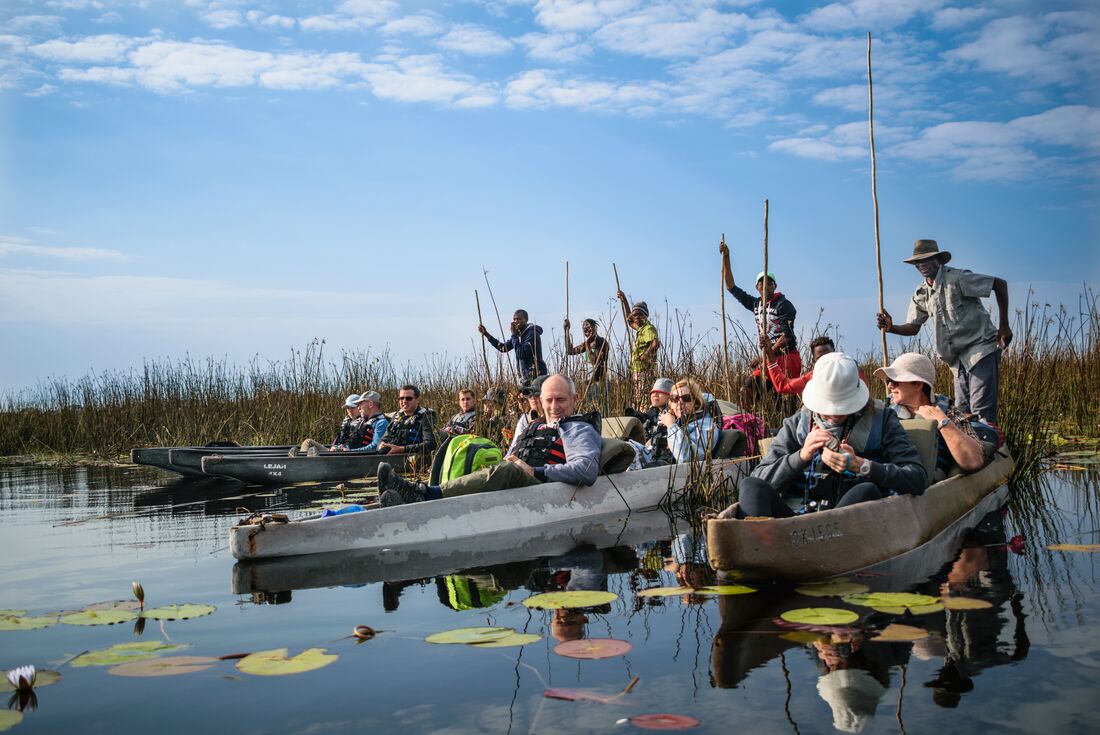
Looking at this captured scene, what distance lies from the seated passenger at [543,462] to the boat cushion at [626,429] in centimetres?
119

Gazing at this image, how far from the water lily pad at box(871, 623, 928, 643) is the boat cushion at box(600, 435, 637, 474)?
10.1 ft

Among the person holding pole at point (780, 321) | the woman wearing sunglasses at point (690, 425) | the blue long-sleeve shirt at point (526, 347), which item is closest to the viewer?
the woman wearing sunglasses at point (690, 425)

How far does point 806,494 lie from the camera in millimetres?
4586

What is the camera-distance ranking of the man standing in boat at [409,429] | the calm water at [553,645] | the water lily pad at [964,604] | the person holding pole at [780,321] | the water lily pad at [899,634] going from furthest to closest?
the man standing in boat at [409,429]
the person holding pole at [780,321]
the water lily pad at [964,604]
the water lily pad at [899,634]
the calm water at [553,645]

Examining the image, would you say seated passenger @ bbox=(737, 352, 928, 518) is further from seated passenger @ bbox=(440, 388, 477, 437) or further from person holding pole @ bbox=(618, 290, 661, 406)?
seated passenger @ bbox=(440, 388, 477, 437)

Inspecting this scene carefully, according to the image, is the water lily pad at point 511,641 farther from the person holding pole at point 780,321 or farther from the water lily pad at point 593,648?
the person holding pole at point 780,321

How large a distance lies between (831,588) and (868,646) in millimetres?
887

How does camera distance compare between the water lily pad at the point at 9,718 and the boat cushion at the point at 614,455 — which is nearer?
the water lily pad at the point at 9,718

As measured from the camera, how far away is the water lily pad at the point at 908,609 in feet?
12.2

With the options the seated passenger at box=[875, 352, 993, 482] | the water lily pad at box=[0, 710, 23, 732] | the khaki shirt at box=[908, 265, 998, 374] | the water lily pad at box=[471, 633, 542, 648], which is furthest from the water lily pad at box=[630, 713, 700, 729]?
the khaki shirt at box=[908, 265, 998, 374]

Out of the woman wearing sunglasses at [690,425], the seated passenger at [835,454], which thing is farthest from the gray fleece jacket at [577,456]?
Result: the seated passenger at [835,454]

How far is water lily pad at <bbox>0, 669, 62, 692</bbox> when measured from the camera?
123 inches

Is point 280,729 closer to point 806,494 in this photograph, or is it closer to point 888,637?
point 888,637

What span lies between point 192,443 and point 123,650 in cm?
1302
